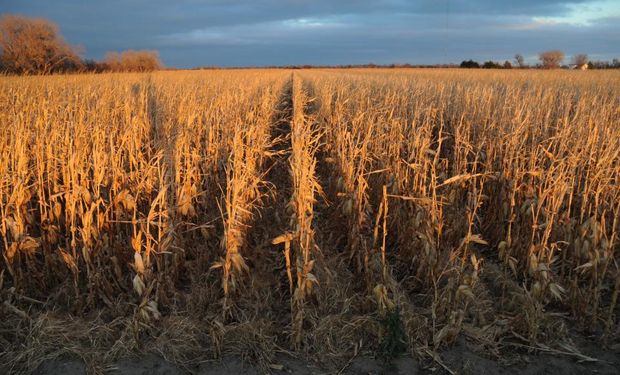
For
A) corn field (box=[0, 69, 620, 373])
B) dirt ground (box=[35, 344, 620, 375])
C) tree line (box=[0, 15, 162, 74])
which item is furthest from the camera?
tree line (box=[0, 15, 162, 74])

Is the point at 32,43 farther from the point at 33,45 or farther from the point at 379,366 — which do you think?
the point at 379,366

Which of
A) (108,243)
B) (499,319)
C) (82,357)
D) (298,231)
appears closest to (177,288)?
(108,243)

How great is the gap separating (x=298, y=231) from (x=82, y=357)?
4.45 feet

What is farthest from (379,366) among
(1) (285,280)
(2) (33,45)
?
(2) (33,45)

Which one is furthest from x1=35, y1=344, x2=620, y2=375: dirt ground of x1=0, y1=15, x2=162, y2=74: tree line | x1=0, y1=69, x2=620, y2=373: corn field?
x1=0, y1=15, x2=162, y2=74: tree line

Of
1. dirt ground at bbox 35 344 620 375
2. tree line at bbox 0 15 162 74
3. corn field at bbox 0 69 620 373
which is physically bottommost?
dirt ground at bbox 35 344 620 375

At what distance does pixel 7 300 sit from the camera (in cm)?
273

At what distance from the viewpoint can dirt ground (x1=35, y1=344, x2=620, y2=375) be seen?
238 cm

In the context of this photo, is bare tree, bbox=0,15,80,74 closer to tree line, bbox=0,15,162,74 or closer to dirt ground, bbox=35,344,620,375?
tree line, bbox=0,15,162,74

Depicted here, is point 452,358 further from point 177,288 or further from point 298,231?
point 177,288

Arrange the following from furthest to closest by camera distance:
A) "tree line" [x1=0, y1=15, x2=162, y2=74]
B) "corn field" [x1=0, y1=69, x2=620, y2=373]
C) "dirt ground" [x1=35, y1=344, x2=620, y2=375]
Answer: "tree line" [x1=0, y1=15, x2=162, y2=74] < "corn field" [x1=0, y1=69, x2=620, y2=373] < "dirt ground" [x1=35, y1=344, x2=620, y2=375]

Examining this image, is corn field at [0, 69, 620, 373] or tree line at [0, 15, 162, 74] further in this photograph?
tree line at [0, 15, 162, 74]

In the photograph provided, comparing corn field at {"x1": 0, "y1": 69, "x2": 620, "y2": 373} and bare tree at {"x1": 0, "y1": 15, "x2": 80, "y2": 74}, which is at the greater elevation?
bare tree at {"x1": 0, "y1": 15, "x2": 80, "y2": 74}

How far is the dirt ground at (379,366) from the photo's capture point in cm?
238
